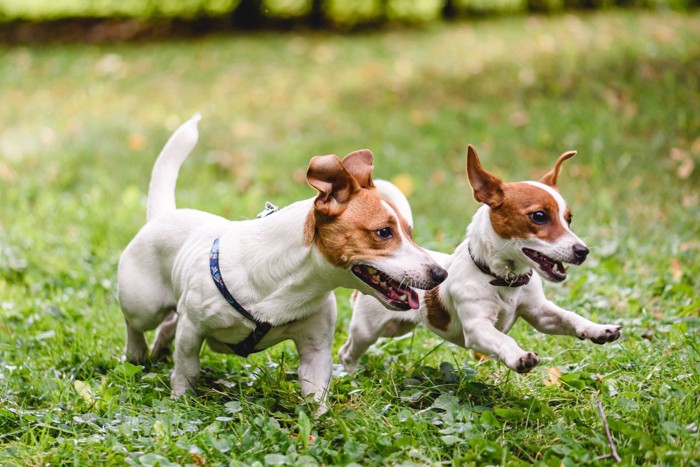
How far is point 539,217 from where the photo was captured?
11.8ft

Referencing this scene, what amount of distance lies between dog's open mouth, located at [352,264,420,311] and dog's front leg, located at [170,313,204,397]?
35.4 inches

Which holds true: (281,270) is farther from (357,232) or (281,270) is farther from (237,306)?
(357,232)

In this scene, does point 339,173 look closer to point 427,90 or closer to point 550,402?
point 550,402

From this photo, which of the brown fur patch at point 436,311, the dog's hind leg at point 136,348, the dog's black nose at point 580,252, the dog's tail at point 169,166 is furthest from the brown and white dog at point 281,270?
the dog's black nose at point 580,252

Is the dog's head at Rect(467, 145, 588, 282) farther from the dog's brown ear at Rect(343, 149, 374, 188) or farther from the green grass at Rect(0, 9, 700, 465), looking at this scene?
the green grass at Rect(0, 9, 700, 465)

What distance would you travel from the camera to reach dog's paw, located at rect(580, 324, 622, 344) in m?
3.49

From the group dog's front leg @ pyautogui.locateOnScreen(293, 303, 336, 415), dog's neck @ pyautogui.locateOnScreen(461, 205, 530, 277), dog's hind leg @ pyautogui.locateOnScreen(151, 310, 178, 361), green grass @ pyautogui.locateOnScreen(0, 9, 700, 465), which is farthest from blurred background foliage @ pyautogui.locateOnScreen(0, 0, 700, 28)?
dog's front leg @ pyautogui.locateOnScreen(293, 303, 336, 415)

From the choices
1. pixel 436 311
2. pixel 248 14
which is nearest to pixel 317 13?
pixel 248 14

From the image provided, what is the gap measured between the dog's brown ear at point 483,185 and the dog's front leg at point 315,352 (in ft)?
2.82

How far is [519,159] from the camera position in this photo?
8586 mm

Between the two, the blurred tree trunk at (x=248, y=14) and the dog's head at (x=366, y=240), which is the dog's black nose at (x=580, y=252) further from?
the blurred tree trunk at (x=248, y=14)

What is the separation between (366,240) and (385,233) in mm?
83

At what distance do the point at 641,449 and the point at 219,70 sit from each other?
10.5 meters

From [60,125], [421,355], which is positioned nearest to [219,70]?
[60,125]
